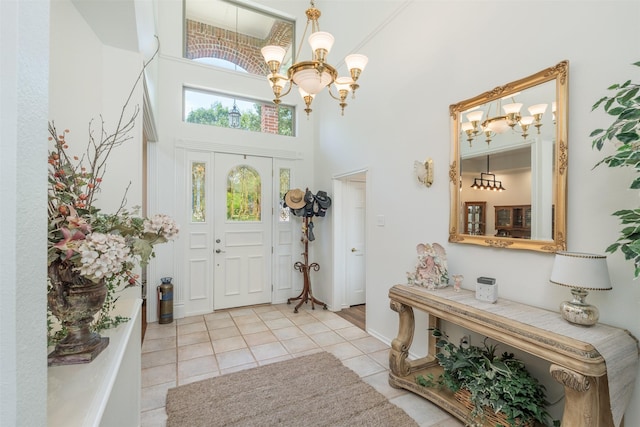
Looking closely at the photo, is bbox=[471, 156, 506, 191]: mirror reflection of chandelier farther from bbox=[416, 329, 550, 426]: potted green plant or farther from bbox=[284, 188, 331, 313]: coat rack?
bbox=[284, 188, 331, 313]: coat rack

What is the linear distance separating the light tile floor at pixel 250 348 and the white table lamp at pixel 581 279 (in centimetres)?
113

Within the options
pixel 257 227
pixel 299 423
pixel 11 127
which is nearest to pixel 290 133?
pixel 257 227

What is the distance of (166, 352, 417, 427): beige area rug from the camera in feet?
6.73

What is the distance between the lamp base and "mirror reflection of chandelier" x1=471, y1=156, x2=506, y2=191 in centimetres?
86

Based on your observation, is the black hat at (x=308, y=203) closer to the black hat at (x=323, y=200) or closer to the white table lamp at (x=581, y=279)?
the black hat at (x=323, y=200)

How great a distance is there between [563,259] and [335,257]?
9.89 feet

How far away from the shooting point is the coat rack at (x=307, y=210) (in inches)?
173

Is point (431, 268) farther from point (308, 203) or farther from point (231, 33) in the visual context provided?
point (231, 33)

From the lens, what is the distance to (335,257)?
171 inches

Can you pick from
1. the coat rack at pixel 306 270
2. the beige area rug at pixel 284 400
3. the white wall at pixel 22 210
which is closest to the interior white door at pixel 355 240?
the coat rack at pixel 306 270

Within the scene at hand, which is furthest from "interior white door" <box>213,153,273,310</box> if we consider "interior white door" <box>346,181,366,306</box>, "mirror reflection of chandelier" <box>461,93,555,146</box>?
"mirror reflection of chandelier" <box>461,93,555,146</box>

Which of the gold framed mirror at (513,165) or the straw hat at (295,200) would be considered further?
the straw hat at (295,200)

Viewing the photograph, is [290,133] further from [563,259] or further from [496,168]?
[563,259]

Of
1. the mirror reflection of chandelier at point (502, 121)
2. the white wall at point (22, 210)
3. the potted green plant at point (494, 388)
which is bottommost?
the potted green plant at point (494, 388)
